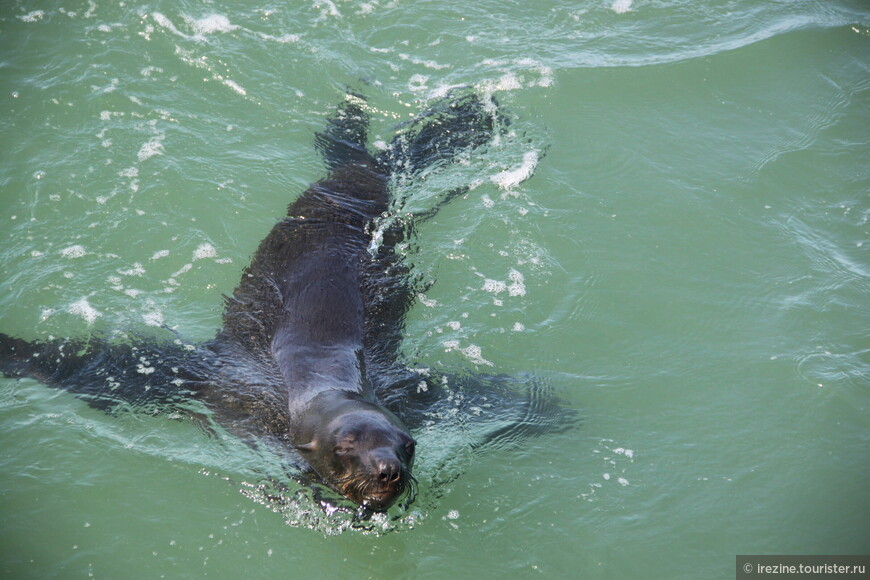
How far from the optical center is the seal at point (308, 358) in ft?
15.9

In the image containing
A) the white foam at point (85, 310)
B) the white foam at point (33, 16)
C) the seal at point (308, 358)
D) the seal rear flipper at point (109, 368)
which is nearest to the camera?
the seal at point (308, 358)

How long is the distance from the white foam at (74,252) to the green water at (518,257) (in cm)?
2

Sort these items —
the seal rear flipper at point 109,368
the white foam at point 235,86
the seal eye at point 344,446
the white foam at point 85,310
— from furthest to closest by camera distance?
the white foam at point 235,86, the white foam at point 85,310, the seal rear flipper at point 109,368, the seal eye at point 344,446

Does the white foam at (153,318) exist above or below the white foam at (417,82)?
below

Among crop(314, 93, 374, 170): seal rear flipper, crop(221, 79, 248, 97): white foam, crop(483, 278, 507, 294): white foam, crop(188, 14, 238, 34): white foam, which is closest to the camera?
crop(483, 278, 507, 294): white foam

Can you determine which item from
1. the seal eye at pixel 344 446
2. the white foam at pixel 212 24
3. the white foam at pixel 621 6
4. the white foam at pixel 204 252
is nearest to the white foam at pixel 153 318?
the white foam at pixel 204 252

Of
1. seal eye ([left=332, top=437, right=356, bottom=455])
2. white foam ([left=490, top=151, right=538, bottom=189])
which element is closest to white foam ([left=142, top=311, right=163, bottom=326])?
seal eye ([left=332, top=437, right=356, bottom=455])

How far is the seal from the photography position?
486cm

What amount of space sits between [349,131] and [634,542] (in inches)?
193

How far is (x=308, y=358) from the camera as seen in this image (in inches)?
227

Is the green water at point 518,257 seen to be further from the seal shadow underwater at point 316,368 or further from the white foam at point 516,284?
the seal shadow underwater at point 316,368

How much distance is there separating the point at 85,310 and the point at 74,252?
0.73 m

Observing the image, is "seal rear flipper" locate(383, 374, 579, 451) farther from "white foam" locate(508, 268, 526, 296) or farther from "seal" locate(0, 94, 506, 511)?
"white foam" locate(508, 268, 526, 296)

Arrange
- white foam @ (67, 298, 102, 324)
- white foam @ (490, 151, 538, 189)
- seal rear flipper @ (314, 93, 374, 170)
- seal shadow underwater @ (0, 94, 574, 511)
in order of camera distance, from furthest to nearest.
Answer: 1. white foam @ (490, 151, 538, 189)
2. seal rear flipper @ (314, 93, 374, 170)
3. white foam @ (67, 298, 102, 324)
4. seal shadow underwater @ (0, 94, 574, 511)
